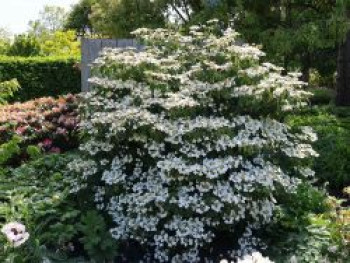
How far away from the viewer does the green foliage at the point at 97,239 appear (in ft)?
14.4

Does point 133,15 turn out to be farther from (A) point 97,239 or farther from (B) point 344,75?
(A) point 97,239

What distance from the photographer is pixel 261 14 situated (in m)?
11.7

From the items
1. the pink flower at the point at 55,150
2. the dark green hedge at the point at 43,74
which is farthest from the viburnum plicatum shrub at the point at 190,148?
the dark green hedge at the point at 43,74

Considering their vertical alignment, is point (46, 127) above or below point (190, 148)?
below

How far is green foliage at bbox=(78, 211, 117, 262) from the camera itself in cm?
439

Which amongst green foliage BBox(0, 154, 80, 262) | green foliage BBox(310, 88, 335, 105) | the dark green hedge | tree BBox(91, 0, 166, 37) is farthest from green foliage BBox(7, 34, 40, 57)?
green foliage BBox(0, 154, 80, 262)

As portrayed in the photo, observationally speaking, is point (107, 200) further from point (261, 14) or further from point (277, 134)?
point (261, 14)

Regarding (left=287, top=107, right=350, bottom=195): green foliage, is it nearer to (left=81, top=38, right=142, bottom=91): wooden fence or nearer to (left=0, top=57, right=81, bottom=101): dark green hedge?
(left=81, top=38, right=142, bottom=91): wooden fence

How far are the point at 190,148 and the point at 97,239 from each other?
3.07ft

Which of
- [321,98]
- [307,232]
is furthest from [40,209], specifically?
[321,98]

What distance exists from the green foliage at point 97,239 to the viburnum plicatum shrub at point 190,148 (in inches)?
5.8

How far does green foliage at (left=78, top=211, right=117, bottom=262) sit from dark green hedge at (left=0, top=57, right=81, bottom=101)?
11.2m

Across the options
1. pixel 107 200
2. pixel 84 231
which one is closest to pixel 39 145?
pixel 107 200

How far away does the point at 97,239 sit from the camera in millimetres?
4379
